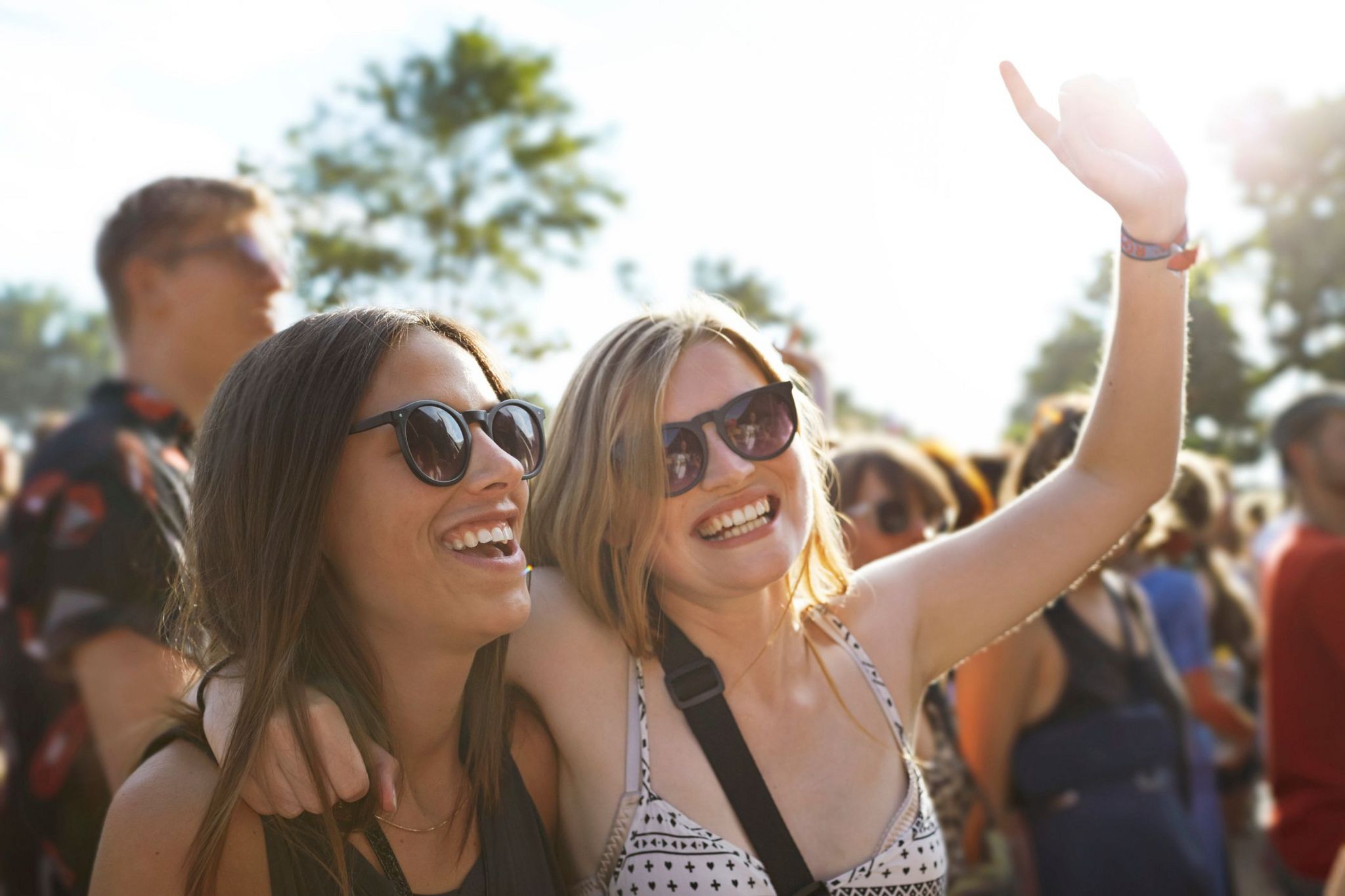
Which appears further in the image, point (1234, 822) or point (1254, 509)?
point (1254, 509)

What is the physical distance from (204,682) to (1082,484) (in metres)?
1.84

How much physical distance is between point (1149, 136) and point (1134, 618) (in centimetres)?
196

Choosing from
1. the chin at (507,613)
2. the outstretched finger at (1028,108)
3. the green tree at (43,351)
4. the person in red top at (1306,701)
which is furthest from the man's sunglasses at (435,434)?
the green tree at (43,351)

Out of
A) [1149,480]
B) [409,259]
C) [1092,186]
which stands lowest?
[1149,480]

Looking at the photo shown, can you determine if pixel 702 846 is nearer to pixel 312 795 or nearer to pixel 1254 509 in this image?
pixel 312 795

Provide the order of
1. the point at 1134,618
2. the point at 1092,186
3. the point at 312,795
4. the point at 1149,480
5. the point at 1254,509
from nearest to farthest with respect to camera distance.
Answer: the point at 312,795
the point at 1092,186
the point at 1149,480
the point at 1134,618
the point at 1254,509

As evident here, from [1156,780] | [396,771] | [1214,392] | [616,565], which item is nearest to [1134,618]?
[1156,780]

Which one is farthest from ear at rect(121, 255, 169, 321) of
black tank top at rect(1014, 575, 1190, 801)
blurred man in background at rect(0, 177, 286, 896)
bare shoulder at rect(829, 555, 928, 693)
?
black tank top at rect(1014, 575, 1190, 801)

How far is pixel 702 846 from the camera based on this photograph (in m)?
1.93

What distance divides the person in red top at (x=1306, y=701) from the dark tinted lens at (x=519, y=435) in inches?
117

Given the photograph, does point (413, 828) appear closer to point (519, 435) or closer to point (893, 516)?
point (519, 435)

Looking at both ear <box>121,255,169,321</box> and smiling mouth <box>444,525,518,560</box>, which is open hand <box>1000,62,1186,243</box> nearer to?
smiling mouth <box>444,525,518,560</box>

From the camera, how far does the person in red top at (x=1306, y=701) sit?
3498 mm

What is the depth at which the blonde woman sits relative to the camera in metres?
2.00
